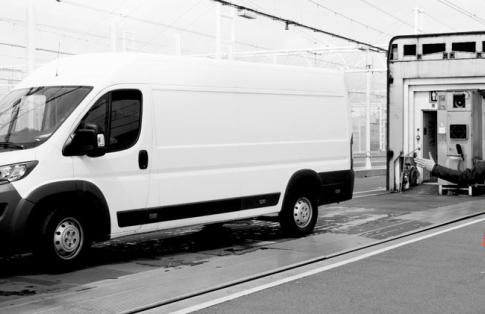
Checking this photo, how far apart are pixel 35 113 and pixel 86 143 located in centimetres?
82

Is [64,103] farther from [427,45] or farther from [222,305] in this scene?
[427,45]

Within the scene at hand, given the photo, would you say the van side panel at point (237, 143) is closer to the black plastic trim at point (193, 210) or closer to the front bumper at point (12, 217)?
the black plastic trim at point (193, 210)

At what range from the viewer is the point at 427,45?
20375 millimetres

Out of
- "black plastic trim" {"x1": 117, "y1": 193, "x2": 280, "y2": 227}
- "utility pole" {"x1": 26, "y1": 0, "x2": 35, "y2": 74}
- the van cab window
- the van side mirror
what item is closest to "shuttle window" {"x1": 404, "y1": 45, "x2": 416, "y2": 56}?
"utility pole" {"x1": 26, "y1": 0, "x2": 35, "y2": 74}

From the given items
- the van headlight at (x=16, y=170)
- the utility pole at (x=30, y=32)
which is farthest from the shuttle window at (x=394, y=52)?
the van headlight at (x=16, y=170)

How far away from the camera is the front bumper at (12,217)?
7633 mm

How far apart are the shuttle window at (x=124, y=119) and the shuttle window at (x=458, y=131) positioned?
41.1ft

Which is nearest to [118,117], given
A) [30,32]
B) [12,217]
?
[12,217]

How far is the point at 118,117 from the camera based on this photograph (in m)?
8.79

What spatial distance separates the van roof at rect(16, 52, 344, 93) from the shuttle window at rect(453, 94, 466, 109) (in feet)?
32.1

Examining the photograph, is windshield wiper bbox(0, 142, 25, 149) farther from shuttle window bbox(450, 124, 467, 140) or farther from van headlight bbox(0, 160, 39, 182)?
shuttle window bbox(450, 124, 467, 140)

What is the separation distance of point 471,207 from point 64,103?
33.1 ft

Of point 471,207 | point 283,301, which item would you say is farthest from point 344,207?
point 283,301

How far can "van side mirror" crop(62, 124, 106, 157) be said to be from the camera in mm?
8242
